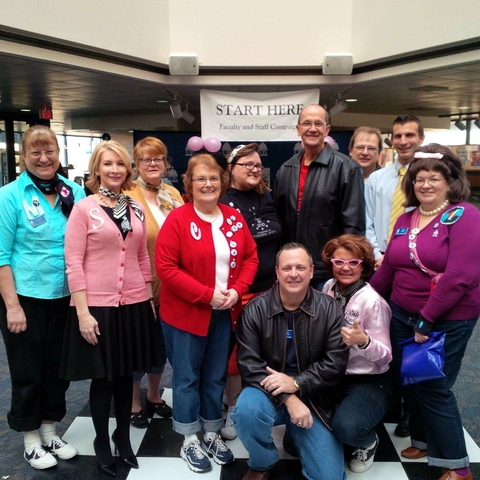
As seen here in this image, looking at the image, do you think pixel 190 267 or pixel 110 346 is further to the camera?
pixel 190 267

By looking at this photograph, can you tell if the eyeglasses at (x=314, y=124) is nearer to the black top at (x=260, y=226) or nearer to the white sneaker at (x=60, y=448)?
the black top at (x=260, y=226)

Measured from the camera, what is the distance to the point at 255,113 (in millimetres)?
5738

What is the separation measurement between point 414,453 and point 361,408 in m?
0.48

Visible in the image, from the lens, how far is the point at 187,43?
573 cm

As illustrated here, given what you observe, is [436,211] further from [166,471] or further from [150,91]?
[150,91]

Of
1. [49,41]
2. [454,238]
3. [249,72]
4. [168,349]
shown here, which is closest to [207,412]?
[168,349]

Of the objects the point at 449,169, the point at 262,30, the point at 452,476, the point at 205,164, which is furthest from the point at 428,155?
the point at 262,30

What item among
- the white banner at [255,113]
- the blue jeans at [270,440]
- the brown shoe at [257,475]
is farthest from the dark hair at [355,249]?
the white banner at [255,113]

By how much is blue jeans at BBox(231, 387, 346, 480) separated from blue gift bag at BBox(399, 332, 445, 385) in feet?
1.45

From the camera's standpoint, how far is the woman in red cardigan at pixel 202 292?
2.18m

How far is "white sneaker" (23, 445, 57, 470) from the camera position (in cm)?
223

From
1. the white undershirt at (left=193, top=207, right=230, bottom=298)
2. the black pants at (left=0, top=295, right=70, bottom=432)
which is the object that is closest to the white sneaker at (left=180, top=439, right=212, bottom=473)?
the black pants at (left=0, top=295, right=70, bottom=432)

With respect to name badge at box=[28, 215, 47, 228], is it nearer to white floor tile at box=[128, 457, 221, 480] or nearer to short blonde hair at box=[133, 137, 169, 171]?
short blonde hair at box=[133, 137, 169, 171]

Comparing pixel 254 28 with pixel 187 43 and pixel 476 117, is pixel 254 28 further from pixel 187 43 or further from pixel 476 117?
pixel 476 117
